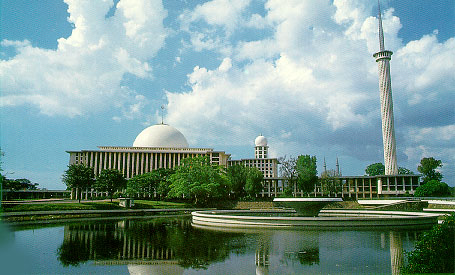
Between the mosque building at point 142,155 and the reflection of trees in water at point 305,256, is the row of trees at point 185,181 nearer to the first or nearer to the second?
the mosque building at point 142,155

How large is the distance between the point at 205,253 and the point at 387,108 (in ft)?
189

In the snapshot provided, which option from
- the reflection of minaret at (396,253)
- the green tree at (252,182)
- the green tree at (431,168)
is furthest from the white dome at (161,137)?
the reflection of minaret at (396,253)

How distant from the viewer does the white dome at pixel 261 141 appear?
95250 mm

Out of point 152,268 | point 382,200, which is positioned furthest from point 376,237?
point 382,200

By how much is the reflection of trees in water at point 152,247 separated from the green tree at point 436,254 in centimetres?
565

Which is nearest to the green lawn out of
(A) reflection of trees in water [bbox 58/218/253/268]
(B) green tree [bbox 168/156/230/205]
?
(B) green tree [bbox 168/156/230/205]

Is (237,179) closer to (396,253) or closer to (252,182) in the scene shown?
(252,182)

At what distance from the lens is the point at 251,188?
5288 centimetres

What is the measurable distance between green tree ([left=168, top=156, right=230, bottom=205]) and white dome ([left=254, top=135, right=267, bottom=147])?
47882 millimetres

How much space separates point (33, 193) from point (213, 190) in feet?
156

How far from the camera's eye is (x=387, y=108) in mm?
61562

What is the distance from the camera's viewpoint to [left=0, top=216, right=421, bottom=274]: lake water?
1014cm

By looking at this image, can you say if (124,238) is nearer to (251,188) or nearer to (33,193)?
(251,188)

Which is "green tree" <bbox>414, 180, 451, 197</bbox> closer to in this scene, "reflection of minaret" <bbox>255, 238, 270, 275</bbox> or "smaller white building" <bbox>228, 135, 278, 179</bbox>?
"reflection of minaret" <bbox>255, 238, 270, 275</bbox>
